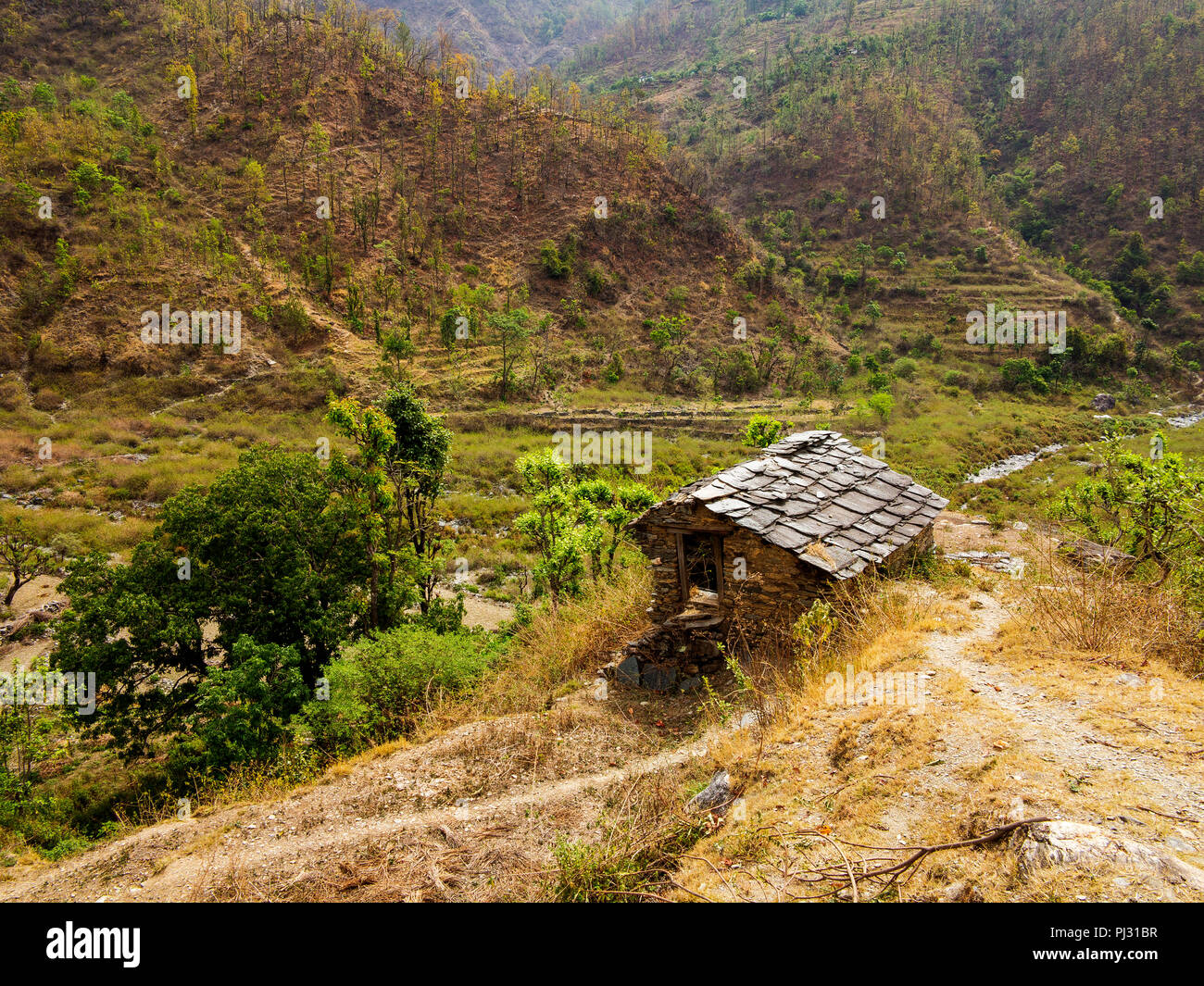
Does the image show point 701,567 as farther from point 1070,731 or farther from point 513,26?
point 513,26

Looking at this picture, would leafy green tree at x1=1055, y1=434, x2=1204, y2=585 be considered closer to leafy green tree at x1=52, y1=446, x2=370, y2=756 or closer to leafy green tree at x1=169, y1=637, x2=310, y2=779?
leafy green tree at x1=169, y1=637, x2=310, y2=779

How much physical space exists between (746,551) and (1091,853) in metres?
5.02

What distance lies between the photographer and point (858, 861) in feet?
11.8

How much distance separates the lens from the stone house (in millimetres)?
7773

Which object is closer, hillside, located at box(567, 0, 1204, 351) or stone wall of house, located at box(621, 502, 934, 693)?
stone wall of house, located at box(621, 502, 934, 693)

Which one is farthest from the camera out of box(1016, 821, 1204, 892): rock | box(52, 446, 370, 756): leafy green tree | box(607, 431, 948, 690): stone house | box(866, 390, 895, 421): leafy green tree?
box(866, 390, 895, 421): leafy green tree

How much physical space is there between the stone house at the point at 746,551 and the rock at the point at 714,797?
308 cm

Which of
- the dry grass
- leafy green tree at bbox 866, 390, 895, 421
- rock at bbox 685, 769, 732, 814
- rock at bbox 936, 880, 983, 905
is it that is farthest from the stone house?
leafy green tree at bbox 866, 390, 895, 421

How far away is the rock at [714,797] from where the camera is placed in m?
4.82

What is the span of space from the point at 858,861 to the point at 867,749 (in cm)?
132

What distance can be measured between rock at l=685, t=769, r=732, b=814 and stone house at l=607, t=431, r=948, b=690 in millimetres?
3080

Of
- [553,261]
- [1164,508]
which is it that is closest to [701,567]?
[1164,508]

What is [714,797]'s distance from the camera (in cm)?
492

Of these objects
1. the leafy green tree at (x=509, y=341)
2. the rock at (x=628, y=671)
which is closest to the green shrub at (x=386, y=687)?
the rock at (x=628, y=671)
